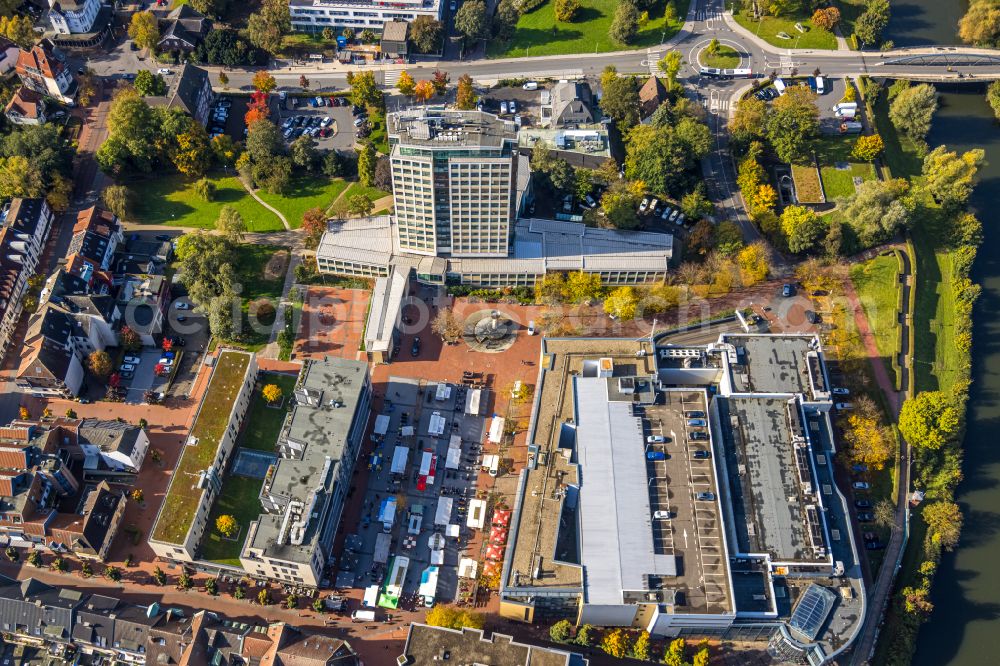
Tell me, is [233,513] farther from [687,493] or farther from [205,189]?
[205,189]

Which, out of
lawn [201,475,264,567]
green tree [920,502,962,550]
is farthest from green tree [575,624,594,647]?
green tree [920,502,962,550]

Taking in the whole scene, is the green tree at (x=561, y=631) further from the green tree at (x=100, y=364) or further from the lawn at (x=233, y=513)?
the green tree at (x=100, y=364)

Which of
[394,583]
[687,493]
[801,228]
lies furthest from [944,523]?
[394,583]

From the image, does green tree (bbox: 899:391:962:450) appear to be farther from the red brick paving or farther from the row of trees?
the row of trees

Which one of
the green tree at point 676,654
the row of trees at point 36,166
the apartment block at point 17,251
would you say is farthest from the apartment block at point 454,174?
the green tree at point 676,654

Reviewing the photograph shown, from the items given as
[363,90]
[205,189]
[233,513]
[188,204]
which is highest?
[363,90]

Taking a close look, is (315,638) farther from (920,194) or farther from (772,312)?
(920,194)

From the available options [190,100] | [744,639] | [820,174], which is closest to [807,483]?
[744,639]
